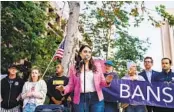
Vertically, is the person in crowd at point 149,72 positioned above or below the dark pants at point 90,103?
above

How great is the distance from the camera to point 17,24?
54.0 ft

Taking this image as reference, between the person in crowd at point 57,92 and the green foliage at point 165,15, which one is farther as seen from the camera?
the green foliage at point 165,15

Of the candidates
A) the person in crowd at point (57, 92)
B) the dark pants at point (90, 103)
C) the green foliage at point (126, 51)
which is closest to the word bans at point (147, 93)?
the person in crowd at point (57, 92)

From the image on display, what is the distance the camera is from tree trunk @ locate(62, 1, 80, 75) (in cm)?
1165

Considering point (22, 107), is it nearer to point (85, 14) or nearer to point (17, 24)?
point (17, 24)

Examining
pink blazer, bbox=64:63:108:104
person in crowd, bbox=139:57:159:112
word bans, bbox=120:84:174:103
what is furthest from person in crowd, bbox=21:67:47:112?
person in crowd, bbox=139:57:159:112

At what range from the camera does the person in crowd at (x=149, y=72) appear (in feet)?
24.6

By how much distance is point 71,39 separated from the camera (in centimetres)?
1191

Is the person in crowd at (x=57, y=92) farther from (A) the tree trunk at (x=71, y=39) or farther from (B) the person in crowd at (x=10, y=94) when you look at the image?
(A) the tree trunk at (x=71, y=39)

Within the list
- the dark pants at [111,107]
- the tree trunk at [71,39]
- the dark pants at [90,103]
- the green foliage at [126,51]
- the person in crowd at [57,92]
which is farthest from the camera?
the green foliage at [126,51]

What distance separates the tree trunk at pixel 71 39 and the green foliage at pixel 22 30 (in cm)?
435

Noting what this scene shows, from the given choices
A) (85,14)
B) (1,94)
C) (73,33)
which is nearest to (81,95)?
(1,94)

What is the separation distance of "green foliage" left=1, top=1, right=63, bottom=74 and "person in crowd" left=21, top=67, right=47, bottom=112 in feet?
25.8

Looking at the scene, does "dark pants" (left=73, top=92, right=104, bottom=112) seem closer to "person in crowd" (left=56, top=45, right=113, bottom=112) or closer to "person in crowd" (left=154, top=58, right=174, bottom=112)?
"person in crowd" (left=56, top=45, right=113, bottom=112)
